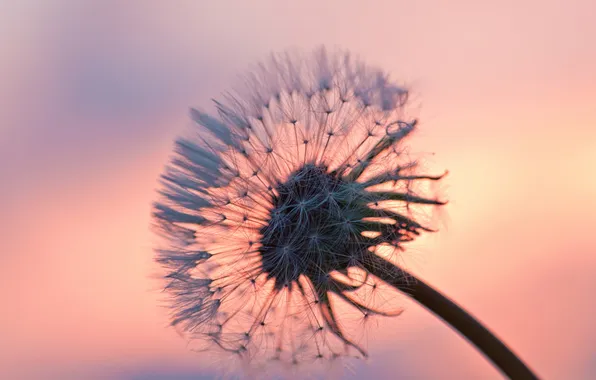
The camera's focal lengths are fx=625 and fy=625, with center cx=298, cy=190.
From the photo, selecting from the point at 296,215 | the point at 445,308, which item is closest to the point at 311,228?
the point at 296,215

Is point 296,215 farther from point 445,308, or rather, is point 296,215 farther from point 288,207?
point 445,308

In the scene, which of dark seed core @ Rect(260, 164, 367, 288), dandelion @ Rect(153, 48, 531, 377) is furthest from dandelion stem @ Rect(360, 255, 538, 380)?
dark seed core @ Rect(260, 164, 367, 288)

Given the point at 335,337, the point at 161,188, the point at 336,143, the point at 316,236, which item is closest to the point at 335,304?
the point at 335,337

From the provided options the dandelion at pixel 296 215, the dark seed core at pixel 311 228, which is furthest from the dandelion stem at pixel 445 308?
the dark seed core at pixel 311 228

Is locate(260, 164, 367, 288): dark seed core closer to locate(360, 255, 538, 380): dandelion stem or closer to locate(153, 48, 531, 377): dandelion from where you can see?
locate(153, 48, 531, 377): dandelion

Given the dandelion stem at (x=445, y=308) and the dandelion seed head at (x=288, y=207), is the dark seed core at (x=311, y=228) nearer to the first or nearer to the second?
the dandelion seed head at (x=288, y=207)
